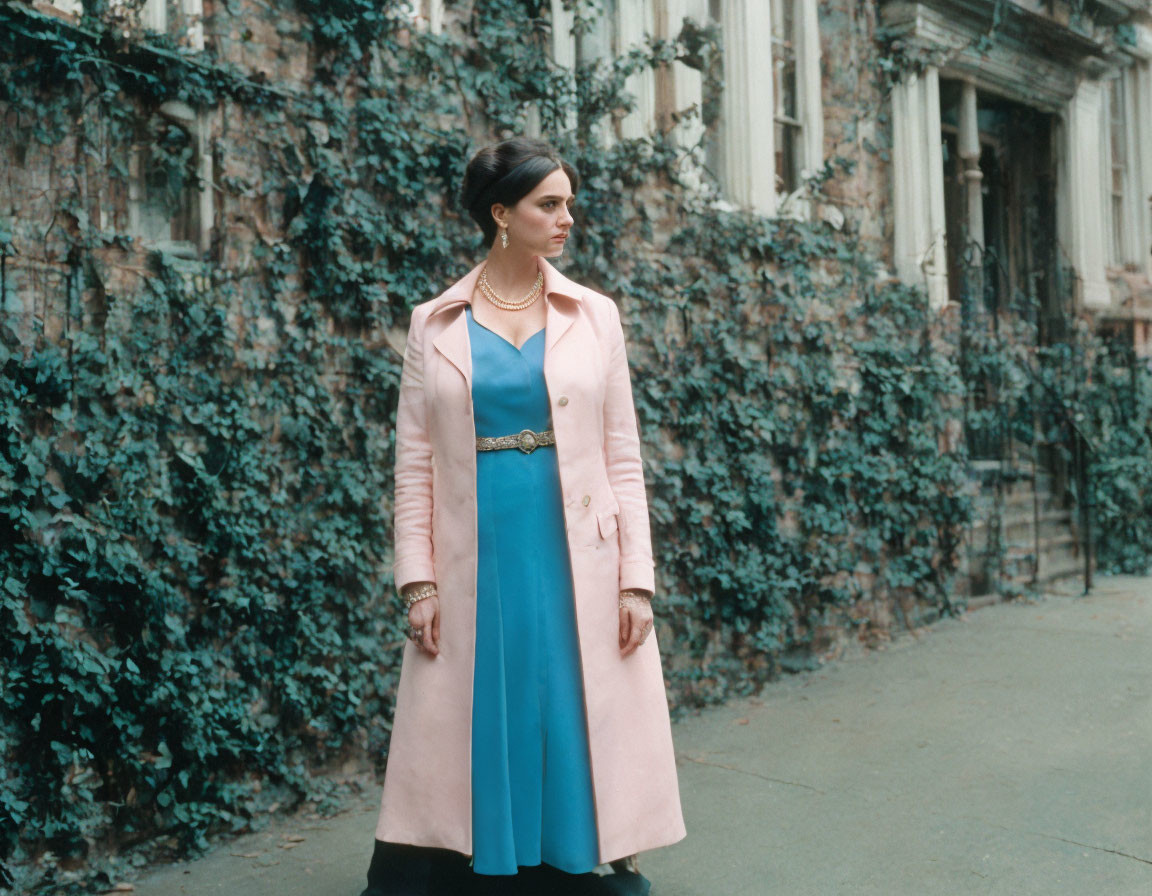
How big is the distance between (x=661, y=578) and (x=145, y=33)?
11.7 ft

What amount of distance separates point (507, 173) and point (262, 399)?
178cm

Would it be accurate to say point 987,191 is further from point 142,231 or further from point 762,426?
point 142,231

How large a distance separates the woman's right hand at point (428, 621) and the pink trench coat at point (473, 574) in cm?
2

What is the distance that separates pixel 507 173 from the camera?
2902 mm

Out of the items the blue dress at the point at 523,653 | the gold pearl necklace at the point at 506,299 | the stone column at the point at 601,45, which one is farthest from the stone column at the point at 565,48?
the blue dress at the point at 523,653

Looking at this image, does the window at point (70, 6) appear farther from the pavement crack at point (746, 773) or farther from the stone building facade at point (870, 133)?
the pavement crack at point (746, 773)

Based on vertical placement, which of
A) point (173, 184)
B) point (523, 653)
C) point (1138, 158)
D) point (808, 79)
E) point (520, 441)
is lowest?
point (523, 653)

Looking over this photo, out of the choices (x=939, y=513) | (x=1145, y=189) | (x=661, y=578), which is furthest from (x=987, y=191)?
(x=661, y=578)

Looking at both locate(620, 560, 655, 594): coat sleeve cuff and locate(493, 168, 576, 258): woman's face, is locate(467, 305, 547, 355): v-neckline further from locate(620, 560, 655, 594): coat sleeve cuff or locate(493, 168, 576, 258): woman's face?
locate(620, 560, 655, 594): coat sleeve cuff

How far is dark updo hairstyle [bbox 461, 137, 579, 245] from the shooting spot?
9.45 ft

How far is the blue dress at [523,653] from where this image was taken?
2.84m

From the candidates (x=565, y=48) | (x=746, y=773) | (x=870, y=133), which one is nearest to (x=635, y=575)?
(x=746, y=773)

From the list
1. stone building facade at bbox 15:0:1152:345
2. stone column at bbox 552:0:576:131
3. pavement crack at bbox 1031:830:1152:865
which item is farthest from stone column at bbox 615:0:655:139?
pavement crack at bbox 1031:830:1152:865

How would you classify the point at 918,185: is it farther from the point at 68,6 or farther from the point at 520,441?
the point at 520,441
